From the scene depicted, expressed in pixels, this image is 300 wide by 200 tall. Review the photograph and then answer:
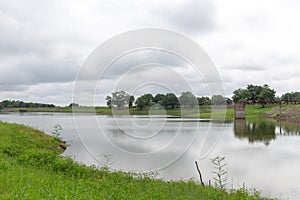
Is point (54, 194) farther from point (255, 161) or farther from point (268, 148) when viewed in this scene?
point (268, 148)

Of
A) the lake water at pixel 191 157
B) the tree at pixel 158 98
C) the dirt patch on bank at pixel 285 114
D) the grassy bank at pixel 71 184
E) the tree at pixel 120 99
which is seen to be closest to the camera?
the grassy bank at pixel 71 184

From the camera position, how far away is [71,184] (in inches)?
233

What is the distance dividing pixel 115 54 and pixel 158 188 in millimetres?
3913


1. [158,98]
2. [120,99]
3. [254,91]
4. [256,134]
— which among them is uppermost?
[254,91]

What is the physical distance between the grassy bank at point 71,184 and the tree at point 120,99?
228cm

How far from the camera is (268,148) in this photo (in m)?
18.2

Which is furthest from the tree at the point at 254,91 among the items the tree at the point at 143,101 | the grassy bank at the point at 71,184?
the grassy bank at the point at 71,184

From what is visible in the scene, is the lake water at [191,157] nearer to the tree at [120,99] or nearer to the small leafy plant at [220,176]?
the small leafy plant at [220,176]

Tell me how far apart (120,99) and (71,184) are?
4.52 m

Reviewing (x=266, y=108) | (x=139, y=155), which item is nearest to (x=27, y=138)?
(x=139, y=155)

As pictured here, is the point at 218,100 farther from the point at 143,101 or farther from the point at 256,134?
the point at 256,134

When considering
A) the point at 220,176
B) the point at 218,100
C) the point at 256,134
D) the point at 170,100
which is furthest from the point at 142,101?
the point at 256,134

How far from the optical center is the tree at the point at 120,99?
31.6 ft

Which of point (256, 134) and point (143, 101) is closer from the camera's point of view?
point (143, 101)
